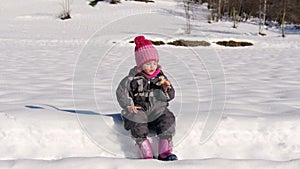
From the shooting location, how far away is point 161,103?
9.55 feet

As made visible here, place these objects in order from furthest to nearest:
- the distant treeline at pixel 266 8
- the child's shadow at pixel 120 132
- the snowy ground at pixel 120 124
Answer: the distant treeline at pixel 266 8
the child's shadow at pixel 120 132
the snowy ground at pixel 120 124

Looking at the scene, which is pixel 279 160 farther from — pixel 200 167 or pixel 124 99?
pixel 124 99

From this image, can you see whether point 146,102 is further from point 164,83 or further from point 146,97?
point 164,83

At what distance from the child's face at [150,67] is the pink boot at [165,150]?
60cm

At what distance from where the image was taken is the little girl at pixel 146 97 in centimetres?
276

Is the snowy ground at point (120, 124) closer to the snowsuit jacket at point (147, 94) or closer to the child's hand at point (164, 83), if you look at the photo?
the snowsuit jacket at point (147, 94)

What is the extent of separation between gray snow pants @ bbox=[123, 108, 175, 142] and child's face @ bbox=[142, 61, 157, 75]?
1.21 feet

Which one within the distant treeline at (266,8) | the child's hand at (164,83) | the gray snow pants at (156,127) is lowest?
the gray snow pants at (156,127)

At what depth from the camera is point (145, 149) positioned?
2.60 metres

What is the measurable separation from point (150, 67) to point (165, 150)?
721 millimetres

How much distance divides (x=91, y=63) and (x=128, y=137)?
13.9ft

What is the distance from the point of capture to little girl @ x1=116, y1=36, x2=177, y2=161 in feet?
9.07

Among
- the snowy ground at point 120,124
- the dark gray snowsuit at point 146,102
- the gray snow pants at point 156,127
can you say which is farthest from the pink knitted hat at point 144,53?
the snowy ground at point 120,124

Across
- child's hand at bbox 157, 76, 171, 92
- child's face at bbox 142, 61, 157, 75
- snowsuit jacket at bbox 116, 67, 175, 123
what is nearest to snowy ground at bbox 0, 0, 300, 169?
snowsuit jacket at bbox 116, 67, 175, 123
